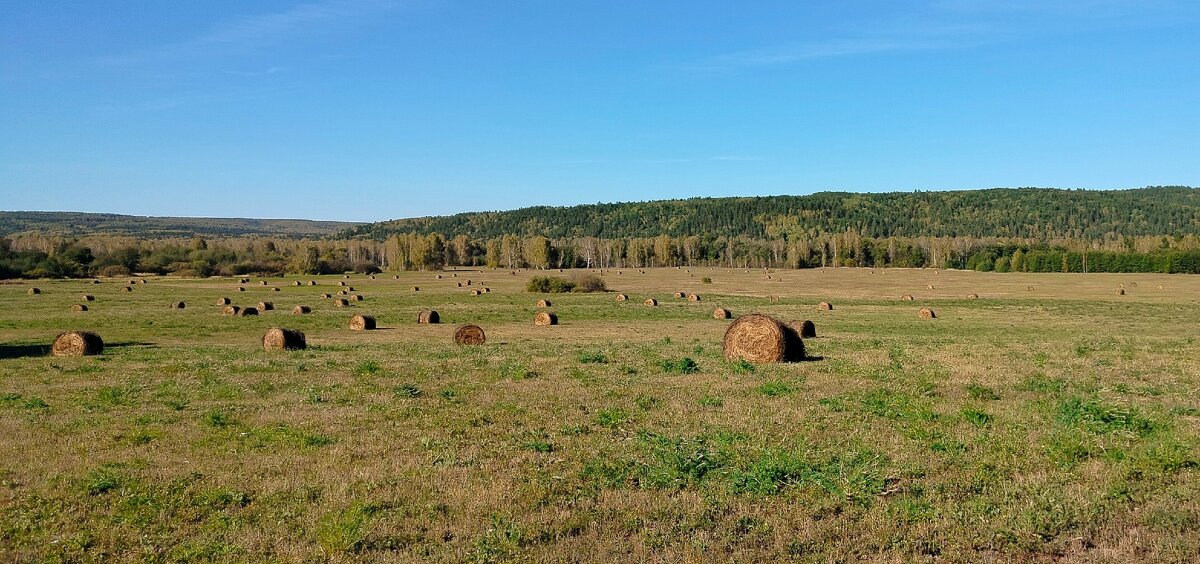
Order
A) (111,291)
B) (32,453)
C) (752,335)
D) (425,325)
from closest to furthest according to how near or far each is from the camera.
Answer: (32,453)
(752,335)
(425,325)
(111,291)

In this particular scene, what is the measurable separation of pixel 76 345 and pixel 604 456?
19840 mm

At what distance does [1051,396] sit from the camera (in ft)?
49.3

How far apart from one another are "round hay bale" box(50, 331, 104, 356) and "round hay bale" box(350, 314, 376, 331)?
12.1 m

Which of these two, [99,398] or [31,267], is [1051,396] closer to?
[99,398]

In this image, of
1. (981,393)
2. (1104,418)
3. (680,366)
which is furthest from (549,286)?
(1104,418)

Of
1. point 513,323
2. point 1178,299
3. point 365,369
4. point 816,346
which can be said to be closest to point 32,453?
point 365,369

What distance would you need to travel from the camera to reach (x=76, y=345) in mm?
24172

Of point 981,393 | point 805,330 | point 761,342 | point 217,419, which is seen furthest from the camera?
point 805,330

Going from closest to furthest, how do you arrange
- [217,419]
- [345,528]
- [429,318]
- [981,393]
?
[345,528] → [217,419] → [981,393] → [429,318]

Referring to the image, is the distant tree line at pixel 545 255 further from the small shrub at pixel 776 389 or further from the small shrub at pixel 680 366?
the small shrub at pixel 776 389

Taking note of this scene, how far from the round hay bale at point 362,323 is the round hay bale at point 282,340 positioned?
918 cm

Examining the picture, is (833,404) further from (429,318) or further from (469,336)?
(429,318)

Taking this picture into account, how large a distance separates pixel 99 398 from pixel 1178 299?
203 feet

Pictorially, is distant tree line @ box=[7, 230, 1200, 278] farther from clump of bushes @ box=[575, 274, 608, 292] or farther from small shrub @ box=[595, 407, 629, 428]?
small shrub @ box=[595, 407, 629, 428]
